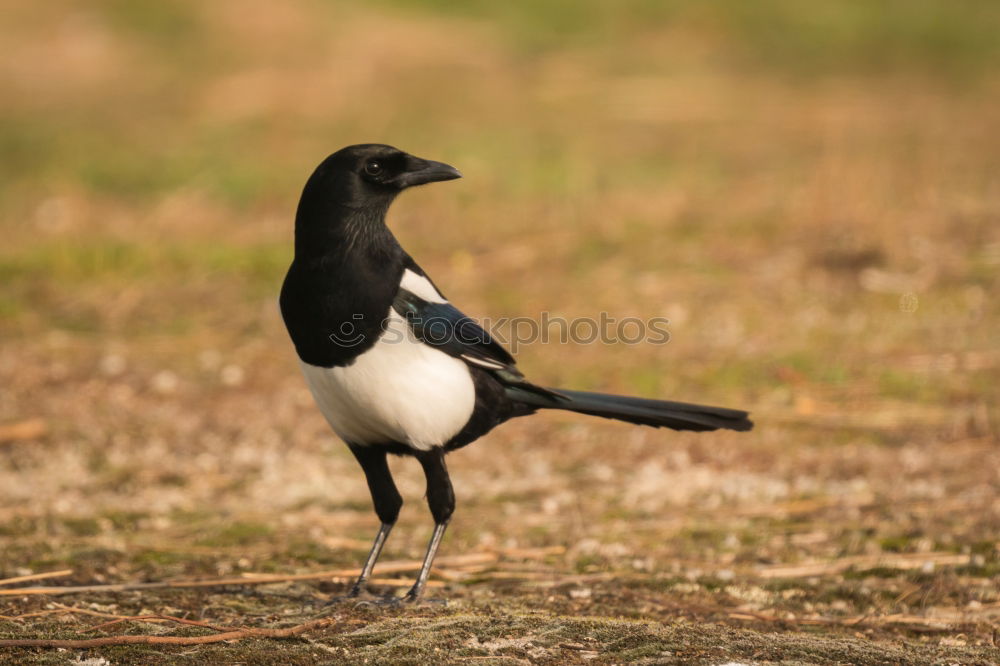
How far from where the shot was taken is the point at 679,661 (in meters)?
2.79

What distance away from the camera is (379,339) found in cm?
341

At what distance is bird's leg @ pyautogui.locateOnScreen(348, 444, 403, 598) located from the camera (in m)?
3.65

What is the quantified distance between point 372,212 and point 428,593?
44.0 inches

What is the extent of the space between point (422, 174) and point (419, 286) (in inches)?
13.2

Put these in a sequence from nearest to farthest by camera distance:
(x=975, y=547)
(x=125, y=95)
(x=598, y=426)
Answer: (x=975, y=547) → (x=598, y=426) → (x=125, y=95)

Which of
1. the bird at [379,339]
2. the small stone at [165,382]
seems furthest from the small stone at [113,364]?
the bird at [379,339]

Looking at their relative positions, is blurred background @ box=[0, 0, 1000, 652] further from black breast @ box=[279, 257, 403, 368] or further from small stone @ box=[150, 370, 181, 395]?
black breast @ box=[279, 257, 403, 368]

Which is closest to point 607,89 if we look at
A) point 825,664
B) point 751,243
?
point 751,243

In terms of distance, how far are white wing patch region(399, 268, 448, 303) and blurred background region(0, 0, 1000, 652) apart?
1.03 meters

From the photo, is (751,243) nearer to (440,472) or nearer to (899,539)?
(899,539)

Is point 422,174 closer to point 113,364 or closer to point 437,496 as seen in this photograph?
point 437,496

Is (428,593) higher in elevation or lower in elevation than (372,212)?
lower

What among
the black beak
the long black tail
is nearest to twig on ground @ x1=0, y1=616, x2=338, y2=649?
the long black tail

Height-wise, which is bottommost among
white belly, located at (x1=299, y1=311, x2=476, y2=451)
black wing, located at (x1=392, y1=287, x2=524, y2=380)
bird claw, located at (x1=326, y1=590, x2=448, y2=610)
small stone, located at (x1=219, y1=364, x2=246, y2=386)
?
bird claw, located at (x1=326, y1=590, x2=448, y2=610)
